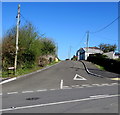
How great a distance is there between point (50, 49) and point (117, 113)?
1512 inches

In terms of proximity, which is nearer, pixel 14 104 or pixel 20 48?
pixel 14 104

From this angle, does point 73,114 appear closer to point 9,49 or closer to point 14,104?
point 14,104

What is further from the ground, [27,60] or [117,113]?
[27,60]

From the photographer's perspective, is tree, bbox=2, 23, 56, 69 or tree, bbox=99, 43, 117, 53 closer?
tree, bbox=2, 23, 56, 69

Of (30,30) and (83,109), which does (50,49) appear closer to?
(30,30)

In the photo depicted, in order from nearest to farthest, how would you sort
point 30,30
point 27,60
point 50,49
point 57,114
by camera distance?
point 57,114 → point 27,60 → point 30,30 → point 50,49

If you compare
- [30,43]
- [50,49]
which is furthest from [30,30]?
[50,49]

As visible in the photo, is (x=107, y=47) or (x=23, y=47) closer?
(x=23, y=47)

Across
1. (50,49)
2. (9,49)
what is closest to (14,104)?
(9,49)

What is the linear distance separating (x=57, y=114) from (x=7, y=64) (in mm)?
16273

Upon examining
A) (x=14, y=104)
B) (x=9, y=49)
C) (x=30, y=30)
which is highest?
(x=30, y=30)

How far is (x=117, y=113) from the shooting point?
6602mm

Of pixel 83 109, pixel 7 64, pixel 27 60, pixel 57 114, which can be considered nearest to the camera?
pixel 57 114

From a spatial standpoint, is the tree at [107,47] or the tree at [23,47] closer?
the tree at [23,47]
